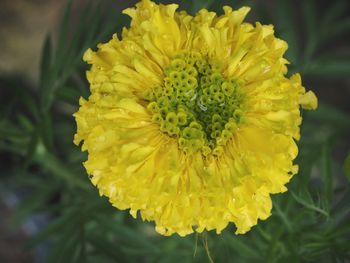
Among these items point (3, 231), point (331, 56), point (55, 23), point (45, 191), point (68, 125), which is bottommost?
point (3, 231)

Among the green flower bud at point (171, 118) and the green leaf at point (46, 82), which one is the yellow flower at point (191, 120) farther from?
the green leaf at point (46, 82)

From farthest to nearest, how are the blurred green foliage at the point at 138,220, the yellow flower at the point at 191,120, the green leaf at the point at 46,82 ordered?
the green leaf at the point at 46,82 < the blurred green foliage at the point at 138,220 < the yellow flower at the point at 191,120

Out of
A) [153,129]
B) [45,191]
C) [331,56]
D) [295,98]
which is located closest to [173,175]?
[153,129]

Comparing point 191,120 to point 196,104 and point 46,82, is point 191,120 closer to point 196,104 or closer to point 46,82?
point 196,104

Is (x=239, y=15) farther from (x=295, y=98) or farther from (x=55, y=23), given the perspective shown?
(x=55, y=23)

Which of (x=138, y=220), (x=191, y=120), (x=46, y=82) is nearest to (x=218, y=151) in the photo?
(x=191, y=120)

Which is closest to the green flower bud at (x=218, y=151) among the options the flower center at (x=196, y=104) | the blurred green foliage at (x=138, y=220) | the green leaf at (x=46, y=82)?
the flower center at (x=196, y=104)

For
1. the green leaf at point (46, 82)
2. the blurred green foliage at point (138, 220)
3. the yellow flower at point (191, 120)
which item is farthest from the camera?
the green leaf at point (46, 82)
